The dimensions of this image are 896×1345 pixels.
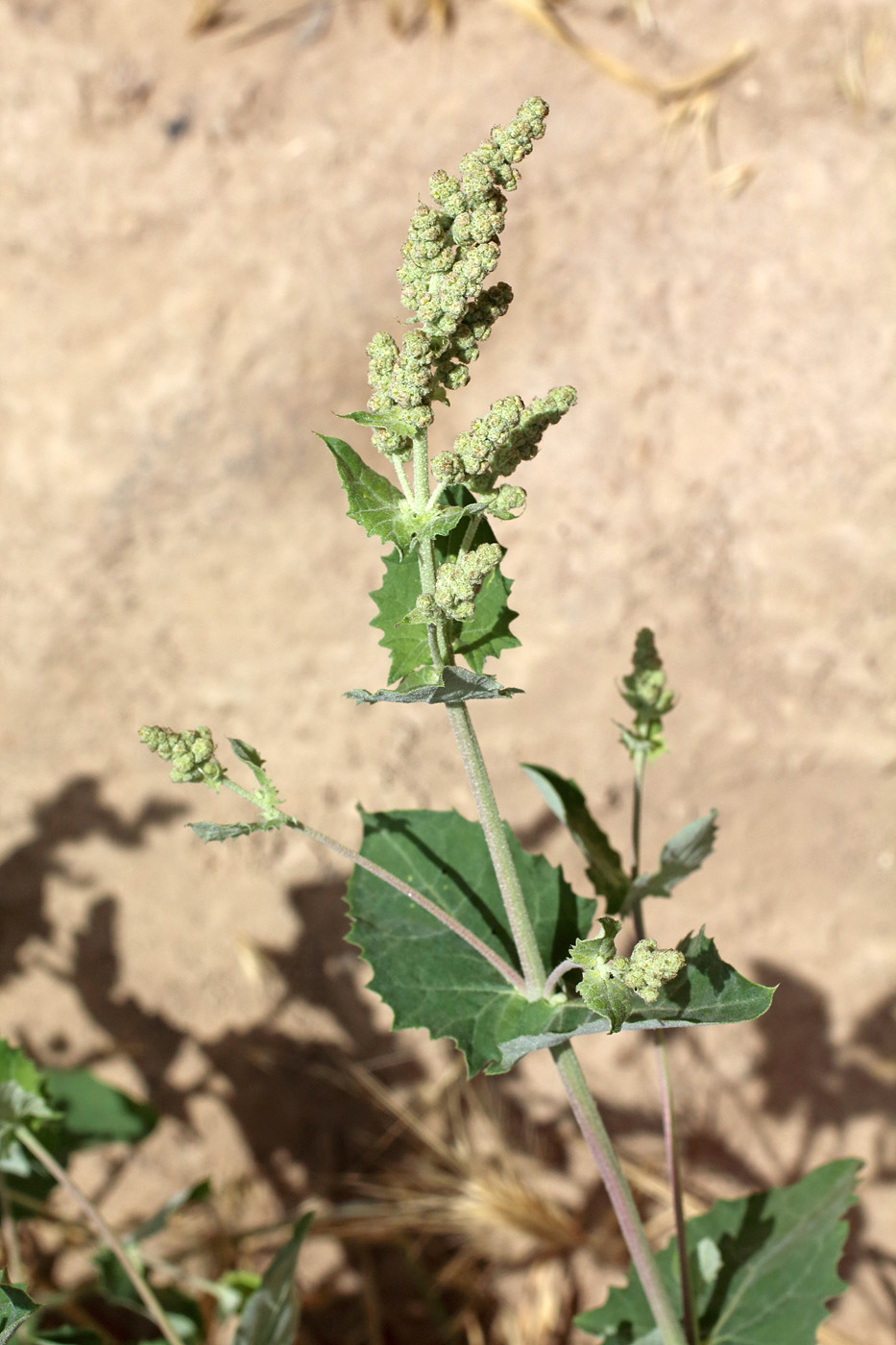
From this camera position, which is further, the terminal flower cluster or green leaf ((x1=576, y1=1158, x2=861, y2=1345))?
green leaf ((x1=576, y1=1158, x2=861, y2=1345))

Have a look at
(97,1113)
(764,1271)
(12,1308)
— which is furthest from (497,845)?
(97,1113)

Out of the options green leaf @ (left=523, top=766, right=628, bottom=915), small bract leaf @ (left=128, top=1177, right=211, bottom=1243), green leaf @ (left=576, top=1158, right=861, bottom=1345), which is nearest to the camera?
green leaf @ (left=523, top=766, right=628, bottom=915)

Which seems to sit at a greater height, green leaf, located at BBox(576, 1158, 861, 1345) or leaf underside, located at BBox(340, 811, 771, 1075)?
leaf underside, located at BBox(340, 811, 771, 1075)

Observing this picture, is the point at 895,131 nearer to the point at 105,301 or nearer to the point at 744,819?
the point at 744,819

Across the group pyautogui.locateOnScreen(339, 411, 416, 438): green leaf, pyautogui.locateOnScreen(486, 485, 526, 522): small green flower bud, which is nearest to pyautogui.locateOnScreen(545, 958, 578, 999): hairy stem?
pyautogui.locateOnScreen(486, 485, 526, 522): small green flower bud

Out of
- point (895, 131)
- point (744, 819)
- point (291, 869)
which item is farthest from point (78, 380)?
point (895, 131)

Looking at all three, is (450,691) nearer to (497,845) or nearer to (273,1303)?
(497,845)

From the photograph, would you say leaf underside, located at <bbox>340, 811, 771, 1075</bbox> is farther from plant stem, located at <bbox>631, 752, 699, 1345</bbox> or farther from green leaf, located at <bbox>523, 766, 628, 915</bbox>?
plant stem, located at <bbox>631, 752, 699, 1345</bbox>
